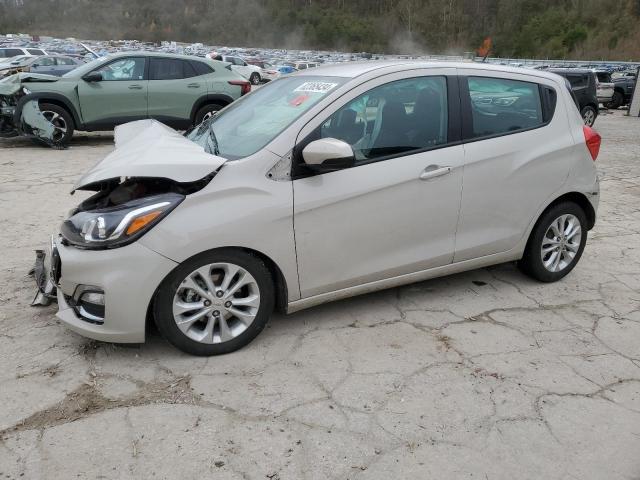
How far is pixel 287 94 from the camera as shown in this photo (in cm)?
368

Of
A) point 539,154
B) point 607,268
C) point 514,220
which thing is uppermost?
point 539,154

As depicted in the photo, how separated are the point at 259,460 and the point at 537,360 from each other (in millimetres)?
1738

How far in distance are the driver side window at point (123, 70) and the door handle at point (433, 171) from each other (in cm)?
830

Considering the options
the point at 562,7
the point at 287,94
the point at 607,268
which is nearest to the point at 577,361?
the point at 607,268

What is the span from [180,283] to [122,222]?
1.41 ft

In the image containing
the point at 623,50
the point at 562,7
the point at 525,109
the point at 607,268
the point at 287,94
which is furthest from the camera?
the point at 562,7

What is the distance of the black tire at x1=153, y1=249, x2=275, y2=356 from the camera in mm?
2924

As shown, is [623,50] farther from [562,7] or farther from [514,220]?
[514,220]

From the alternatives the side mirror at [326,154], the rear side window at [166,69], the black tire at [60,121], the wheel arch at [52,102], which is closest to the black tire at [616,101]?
the rear side window at [166,69]

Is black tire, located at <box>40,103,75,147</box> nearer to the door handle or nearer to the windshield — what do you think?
the windshield

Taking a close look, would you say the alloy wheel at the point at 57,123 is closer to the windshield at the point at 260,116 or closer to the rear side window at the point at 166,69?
the rear side window at the point at 166,69

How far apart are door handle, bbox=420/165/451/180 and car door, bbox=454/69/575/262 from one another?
174 millimetres

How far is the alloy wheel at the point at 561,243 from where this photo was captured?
13.6 ft

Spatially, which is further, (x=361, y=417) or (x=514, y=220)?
(x=514, y=220)
